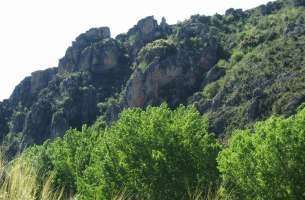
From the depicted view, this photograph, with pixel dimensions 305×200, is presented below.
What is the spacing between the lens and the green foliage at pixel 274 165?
31844 millimetres

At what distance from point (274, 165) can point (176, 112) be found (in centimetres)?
1637

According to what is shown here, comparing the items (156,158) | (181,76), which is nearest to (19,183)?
(156,158)

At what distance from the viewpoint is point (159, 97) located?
513ft

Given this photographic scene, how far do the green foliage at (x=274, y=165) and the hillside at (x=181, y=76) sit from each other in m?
72.7

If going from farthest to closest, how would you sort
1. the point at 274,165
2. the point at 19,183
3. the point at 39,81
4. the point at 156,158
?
the point at 39,81 → the point at 156,158 → the point at 274,165 → the point at 19,183

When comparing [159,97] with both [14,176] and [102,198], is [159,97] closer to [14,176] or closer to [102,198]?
[102,198]

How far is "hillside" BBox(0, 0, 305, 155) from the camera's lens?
12500 centimetres

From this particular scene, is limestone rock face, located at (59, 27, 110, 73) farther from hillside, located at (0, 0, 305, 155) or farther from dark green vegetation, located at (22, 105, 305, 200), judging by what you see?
dark green vegetation, located at (22, 105, 305, 200)

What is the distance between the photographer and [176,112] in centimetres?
4716

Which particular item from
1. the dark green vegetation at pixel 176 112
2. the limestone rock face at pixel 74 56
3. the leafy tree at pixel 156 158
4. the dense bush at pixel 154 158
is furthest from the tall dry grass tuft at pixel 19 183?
the limestone rock face at pixel 74 56

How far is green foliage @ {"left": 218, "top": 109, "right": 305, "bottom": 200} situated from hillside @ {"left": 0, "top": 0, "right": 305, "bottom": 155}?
72691 millimetres

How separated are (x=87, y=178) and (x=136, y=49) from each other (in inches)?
5811

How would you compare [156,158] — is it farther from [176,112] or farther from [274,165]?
[274,165]

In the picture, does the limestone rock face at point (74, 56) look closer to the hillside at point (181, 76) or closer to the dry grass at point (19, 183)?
the hillside at point (181, 76)
